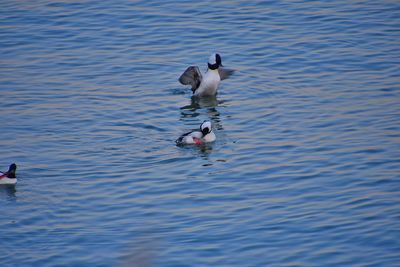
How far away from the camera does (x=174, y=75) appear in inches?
842

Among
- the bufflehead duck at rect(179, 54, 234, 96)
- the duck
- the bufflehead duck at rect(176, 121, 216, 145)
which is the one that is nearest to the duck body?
the bufflehead duck at rect(179, 54, 234, 96)

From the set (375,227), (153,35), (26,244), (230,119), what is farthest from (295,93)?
(26,244)

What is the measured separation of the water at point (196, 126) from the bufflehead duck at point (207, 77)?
276mm

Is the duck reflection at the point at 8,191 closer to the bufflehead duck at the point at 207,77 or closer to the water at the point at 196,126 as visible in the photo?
the water at the point at 196,126

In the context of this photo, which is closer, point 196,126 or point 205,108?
point 196,126

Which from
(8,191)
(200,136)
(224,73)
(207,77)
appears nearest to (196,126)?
(200,136)

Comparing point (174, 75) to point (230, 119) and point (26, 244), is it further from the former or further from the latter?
point (26, 244)

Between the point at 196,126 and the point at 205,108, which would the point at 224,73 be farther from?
the point at 196,126

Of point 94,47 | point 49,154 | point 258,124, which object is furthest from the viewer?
point 94,47

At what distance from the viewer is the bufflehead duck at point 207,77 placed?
2038 centimetres

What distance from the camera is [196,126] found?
1855cm

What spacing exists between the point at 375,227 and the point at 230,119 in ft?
21.6

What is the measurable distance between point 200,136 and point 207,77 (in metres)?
3.88

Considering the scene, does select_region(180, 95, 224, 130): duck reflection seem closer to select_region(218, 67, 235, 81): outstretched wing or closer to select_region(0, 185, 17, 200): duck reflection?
select_region(218, 67, 235, 81): outstretched wing
